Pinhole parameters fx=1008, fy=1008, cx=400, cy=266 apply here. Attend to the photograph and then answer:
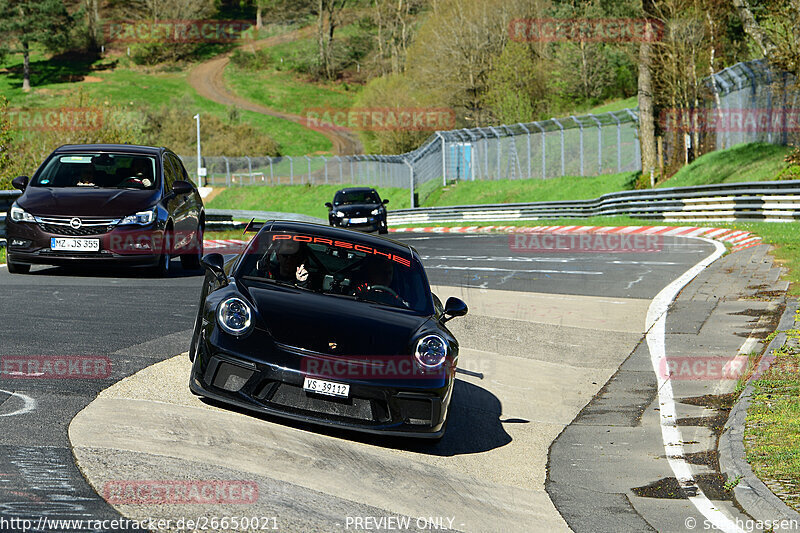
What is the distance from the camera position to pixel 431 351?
22.7 ft

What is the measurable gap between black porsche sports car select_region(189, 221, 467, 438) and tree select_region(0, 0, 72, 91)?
11511 cm

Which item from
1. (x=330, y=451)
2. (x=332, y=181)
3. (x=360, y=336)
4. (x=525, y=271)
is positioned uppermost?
(x=360, y=336)

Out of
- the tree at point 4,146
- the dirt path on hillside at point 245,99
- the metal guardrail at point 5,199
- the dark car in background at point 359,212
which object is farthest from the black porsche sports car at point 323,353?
the dirt path on hillside at point 245,99

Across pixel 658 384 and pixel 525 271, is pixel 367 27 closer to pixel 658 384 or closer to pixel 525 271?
pixel 525 271

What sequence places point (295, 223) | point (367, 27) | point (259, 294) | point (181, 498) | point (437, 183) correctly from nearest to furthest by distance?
point (181, 498)
point (259, 294)
point (295, 223)
point (437, 183)
point (367, 27)

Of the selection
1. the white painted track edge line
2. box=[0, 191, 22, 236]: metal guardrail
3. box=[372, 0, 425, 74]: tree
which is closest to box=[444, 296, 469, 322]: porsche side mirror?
the white painted track edge line

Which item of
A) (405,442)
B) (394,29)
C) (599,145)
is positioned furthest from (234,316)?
(394,29)

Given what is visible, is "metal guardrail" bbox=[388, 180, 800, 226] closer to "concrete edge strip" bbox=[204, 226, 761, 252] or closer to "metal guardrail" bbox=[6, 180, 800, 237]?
"metal guardrail" bbox=[6, 180, 800, 237]

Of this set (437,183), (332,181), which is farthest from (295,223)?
(332,181)

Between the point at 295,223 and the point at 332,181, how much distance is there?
213 feet

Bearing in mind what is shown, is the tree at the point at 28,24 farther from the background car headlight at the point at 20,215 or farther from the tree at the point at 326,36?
the background car headlight at the point at 20,215

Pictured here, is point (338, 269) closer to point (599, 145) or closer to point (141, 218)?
point (141, 218)

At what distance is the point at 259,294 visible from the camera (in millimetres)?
7168

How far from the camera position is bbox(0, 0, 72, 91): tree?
371 feet
